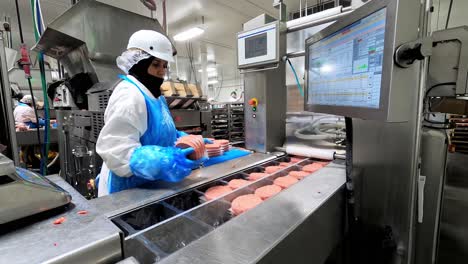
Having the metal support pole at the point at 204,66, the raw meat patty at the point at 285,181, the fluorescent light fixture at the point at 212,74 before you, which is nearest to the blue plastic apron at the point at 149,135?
the raw meat patty at the point at 285,181

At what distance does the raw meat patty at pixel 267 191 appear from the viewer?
996 millimetres

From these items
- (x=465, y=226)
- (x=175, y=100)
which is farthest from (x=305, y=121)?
(x=465, y=226)

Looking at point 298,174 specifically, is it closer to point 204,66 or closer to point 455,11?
point 455,11

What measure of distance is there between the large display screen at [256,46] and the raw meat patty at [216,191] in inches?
39.8

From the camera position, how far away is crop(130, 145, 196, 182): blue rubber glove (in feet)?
2.93

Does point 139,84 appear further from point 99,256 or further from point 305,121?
point 305,121

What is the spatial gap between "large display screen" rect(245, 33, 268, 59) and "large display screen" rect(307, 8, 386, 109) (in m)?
0.50

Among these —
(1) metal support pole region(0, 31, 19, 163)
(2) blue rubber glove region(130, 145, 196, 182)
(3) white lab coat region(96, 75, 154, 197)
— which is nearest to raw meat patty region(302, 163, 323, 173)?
(2) blue rubber glove region(130, 145, 196, 182)

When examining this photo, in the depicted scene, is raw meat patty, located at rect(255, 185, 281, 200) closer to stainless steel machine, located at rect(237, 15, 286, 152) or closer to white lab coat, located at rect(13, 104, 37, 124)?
stainless steel machine, located at rect(237, 15, 286, 152)

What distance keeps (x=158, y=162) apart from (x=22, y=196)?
43 cm

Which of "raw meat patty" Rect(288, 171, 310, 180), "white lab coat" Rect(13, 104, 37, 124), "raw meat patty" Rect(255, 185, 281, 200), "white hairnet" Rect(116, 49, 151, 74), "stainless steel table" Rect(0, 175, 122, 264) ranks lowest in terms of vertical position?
"raw meat patty" Rect(255, 185, 281, 200)

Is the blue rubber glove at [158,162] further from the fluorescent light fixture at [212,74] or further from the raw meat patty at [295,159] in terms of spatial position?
the fluorescent light fixture at [212,74]

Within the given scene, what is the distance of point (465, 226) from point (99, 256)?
312 cm

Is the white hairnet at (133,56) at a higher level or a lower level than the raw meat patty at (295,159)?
higher
